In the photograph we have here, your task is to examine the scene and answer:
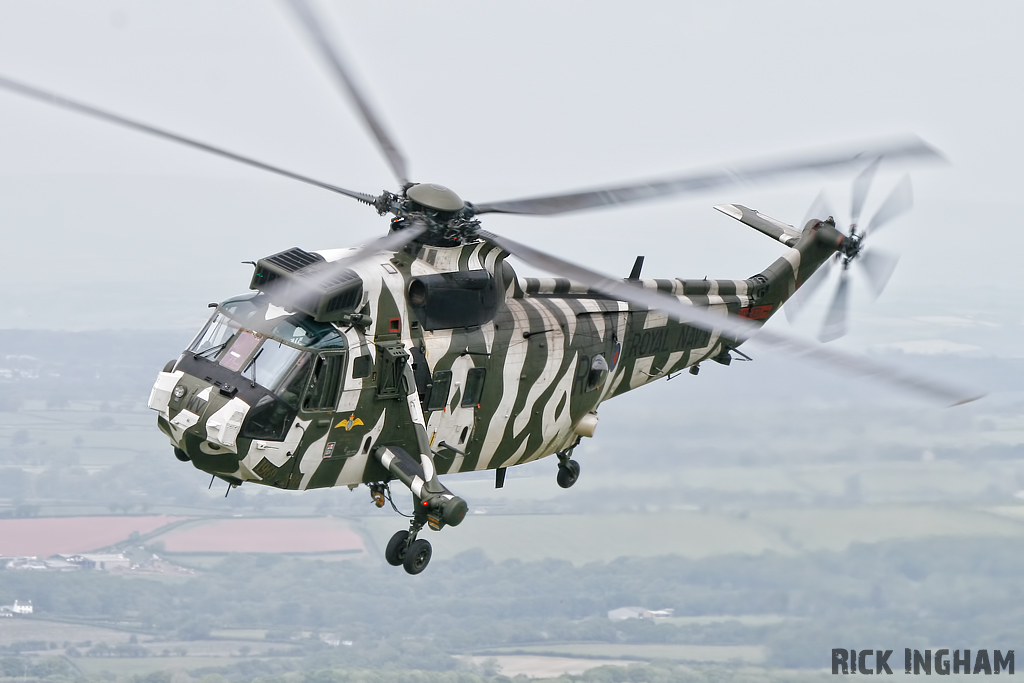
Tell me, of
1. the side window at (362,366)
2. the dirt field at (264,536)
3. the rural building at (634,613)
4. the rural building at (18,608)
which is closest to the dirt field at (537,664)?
the rural building at (634,613)

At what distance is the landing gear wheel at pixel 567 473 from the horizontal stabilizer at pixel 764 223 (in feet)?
20.1

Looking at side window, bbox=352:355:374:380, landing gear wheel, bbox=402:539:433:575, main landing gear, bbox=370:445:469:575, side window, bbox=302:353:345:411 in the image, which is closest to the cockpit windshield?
side window, bbox=302:353:345:411

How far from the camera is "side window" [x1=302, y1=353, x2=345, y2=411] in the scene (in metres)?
15.7

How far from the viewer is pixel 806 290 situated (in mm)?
22672

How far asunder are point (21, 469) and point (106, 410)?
4902mm

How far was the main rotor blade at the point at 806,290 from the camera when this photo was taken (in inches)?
888

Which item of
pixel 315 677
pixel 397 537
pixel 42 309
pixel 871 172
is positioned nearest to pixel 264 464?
pixel 397 537

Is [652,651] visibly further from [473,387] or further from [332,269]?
[332,269]

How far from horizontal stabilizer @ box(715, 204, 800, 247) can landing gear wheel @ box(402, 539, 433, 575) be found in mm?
9772

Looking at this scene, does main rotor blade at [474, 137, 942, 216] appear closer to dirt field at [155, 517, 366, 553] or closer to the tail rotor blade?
the tail rotor blade

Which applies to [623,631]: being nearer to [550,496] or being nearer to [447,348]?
[550,496]

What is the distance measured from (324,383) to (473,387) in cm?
240

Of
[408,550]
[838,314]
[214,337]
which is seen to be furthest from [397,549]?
[838,314]

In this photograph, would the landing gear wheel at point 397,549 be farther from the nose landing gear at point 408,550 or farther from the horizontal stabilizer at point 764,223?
the horizontal stabilizer at point 764,223
